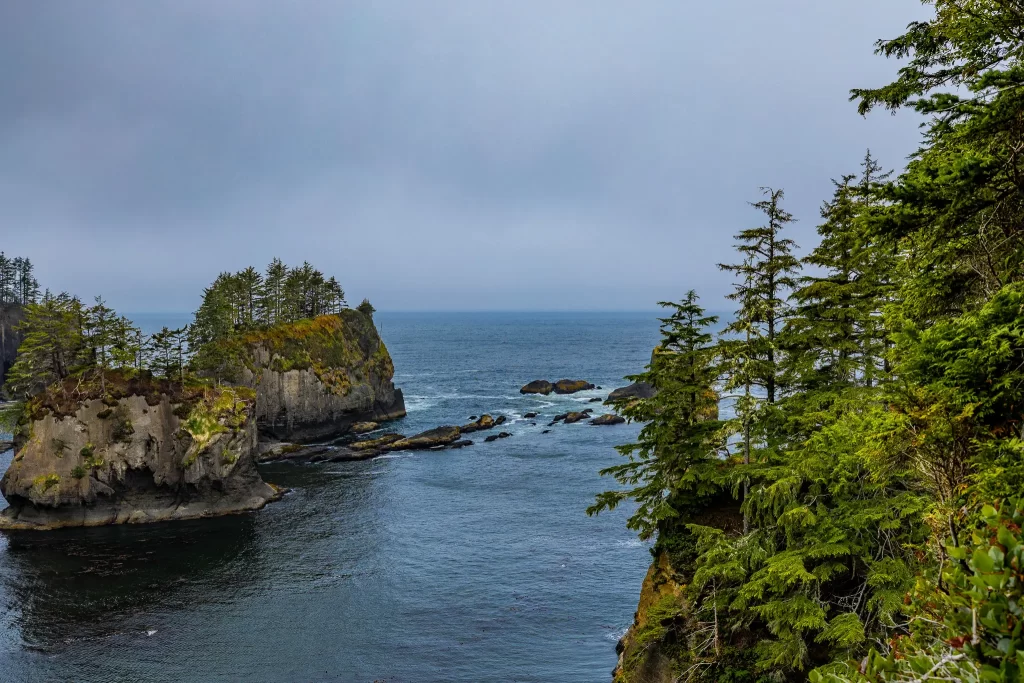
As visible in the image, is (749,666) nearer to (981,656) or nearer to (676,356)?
(676,356)

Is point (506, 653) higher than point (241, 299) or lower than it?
lower

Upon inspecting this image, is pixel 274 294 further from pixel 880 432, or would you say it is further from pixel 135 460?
pixel 880 432

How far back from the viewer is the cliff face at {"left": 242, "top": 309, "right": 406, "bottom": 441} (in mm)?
89500

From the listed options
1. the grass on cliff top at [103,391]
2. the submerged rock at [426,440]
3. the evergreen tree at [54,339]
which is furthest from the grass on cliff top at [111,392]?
the submerged rock at [426,440]

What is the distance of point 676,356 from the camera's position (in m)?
27.2

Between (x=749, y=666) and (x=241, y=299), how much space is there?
100002 millimetres

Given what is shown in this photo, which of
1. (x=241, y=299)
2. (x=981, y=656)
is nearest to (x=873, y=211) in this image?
(x=981, y=656)

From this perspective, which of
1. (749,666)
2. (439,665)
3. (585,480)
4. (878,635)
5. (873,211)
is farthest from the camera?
(585,480)

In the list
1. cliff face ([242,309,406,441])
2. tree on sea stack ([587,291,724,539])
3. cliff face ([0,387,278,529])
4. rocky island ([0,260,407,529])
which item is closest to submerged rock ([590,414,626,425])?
cliff face ([242,309,406,441])

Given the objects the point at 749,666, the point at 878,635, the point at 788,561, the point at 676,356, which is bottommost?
the point at 749,666

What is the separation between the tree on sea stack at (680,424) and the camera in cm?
2683

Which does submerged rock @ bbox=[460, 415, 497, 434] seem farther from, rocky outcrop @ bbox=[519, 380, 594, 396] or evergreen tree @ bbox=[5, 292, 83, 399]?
evergreen tree @ bbox=[5, 292, 83, 399]

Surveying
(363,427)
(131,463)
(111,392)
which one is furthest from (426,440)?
(111,392)

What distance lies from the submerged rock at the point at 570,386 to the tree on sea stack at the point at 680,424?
105 meters
